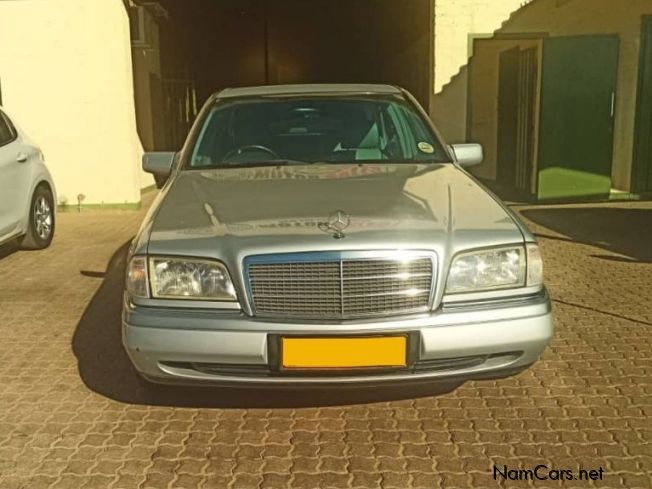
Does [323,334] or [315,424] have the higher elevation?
[323,334]

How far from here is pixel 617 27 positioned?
10.0 m

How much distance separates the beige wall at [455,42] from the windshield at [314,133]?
5718 millimetres

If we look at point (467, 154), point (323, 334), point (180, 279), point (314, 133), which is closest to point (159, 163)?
point (314, 133)

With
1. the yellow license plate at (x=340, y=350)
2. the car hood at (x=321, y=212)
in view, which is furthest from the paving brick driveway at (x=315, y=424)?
the car hood at (x=321, y=212)

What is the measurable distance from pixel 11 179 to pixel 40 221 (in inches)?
35.7

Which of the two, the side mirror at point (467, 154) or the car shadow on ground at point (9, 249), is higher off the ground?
the side mirror at point (467, 154)

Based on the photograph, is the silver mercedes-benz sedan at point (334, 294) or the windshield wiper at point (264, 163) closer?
the silver mercedes-benz sedan at point (334, 294)

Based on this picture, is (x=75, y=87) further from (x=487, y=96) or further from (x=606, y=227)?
(x=606, y=227)

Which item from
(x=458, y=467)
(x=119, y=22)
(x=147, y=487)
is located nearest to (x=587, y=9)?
(x=119, y=22)

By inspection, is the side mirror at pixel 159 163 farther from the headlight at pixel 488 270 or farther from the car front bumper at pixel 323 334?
the headlight at pixel 488 270

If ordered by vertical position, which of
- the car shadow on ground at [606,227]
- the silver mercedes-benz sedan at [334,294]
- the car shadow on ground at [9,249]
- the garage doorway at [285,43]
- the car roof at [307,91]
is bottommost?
the car shadow on ground at [606,227]

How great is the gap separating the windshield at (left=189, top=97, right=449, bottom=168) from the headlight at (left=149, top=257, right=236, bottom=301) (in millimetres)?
1335

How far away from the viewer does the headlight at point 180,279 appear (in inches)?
117
